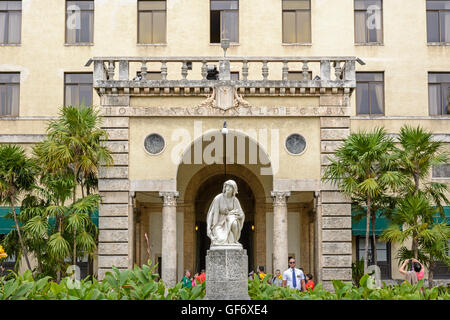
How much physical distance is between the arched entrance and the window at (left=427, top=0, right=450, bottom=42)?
968cm

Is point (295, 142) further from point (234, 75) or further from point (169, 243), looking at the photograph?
point (234, 75)

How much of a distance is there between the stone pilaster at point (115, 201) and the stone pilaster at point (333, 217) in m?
6.70

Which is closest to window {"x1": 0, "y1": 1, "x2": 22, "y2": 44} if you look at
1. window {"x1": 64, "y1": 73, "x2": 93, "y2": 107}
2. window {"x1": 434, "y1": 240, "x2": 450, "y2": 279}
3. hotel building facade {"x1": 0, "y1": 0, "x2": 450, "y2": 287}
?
hotel building facade {"x1": 0, "y1": 0, "x2": 450, "y2": 287}

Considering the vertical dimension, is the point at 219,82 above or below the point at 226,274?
above

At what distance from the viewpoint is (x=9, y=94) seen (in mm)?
30656

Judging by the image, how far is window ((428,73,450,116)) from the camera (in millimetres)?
30609

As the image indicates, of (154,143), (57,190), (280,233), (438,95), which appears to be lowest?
(280,233)

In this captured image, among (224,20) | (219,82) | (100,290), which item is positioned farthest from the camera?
(224,20)

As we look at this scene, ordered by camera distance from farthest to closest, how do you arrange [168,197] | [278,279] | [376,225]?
[376,225] → [168,197] → [278,279]

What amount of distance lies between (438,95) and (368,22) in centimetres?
446

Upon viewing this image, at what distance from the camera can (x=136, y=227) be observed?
2811 cm

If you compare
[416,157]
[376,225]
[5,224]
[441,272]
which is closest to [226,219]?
[416,157]

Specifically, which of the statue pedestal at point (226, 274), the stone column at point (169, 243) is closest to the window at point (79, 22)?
the stone column at point (169, 243)
